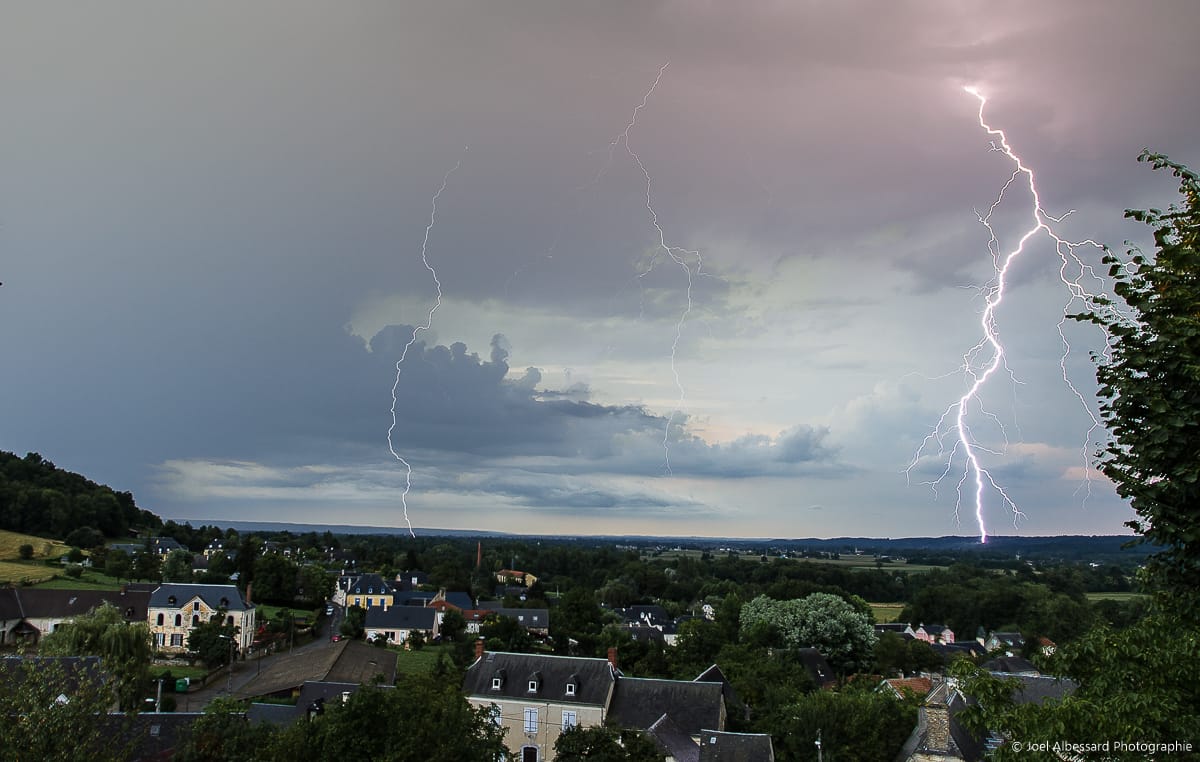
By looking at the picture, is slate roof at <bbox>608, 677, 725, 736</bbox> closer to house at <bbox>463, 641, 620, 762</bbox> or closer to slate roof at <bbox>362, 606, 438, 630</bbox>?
house at <bbox>463, 641, 620, 762</bbox>

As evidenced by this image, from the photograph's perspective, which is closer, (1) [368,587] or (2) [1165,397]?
(2) [1165,397]

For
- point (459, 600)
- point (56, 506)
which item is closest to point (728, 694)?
point (459, 600)

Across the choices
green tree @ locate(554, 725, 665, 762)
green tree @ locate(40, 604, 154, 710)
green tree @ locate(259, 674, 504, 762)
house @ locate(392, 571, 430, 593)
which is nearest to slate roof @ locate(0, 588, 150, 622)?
green tree @ locate(40, 604, 154, 710)

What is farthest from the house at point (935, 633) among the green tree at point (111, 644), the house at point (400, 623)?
the green tree at point (111, 644)

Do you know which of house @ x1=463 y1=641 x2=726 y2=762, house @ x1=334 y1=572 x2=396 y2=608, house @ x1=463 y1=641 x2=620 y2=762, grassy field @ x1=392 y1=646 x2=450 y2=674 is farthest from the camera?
house @ x1=334 y1=572 x2=396 y2=608

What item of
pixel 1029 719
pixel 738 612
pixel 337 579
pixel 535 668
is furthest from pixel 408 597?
pixel 1029 719

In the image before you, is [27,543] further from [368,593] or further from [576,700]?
[576,700]

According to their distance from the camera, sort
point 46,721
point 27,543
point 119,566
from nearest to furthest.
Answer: point 46,721 < point 119,566 < point 27,543
